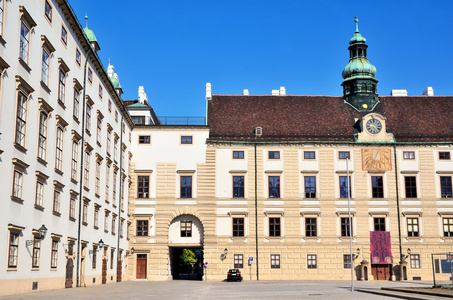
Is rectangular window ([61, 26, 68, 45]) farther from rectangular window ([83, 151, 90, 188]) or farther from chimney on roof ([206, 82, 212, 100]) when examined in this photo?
chimney on roof ([206, 82, 212, 100])

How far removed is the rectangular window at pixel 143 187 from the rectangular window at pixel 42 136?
84.6 feet

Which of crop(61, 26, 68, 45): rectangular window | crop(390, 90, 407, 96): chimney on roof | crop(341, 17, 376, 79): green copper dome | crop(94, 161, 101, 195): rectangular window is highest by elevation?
crop(341, 17, 376, 79): green copper dome

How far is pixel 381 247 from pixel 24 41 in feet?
132

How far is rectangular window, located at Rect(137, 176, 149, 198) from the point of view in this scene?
56531 millimetres

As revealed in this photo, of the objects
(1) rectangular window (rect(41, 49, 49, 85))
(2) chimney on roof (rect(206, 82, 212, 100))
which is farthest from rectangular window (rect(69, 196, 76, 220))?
(2) chimney on roof (rect(206, 82, 212, 100))

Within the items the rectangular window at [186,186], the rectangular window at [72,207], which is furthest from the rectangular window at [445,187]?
the rectangular window at [72,207]

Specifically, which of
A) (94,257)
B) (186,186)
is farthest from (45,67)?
(186,186)

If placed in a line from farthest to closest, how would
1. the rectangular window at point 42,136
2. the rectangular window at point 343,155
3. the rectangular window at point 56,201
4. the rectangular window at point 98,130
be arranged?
the rectangular window at point 343,155 → the rectangular window at point 98,130 → the rectangular window at point 56,201 → the rectangular window at point 42,136

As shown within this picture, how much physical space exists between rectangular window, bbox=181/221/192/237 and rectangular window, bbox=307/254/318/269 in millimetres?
11597

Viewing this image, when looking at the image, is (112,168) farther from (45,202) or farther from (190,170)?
(45,202)

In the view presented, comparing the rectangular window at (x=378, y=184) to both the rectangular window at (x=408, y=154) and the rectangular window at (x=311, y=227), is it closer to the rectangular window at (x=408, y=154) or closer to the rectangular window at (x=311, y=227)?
the rectangular window at (x=408, y=154)

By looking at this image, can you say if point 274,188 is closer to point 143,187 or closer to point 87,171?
point 143,187

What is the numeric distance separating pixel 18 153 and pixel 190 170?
1194 inches

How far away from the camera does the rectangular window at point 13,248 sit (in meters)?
26.2
